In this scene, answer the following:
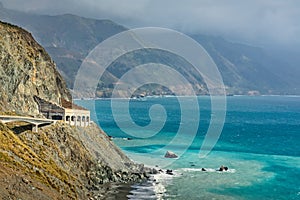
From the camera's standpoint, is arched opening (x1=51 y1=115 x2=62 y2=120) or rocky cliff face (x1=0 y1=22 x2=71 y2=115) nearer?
rocky cliff face (x1=0 y1=22 x2=71 y2=115)

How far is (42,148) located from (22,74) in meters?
23.0

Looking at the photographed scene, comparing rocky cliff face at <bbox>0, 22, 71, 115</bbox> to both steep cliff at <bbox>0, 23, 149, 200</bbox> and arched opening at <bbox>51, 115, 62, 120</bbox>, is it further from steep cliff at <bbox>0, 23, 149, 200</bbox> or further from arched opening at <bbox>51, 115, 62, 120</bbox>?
arched opening at <bbox>51, 115, 62, 120</bbox>

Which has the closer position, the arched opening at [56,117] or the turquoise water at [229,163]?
the turquoise water at [229,163]

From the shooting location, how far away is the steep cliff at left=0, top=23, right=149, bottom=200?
190 feet

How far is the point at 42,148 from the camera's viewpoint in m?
74.5

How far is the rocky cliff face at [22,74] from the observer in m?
86.4

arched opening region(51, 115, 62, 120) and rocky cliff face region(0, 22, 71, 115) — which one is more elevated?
rocky cliff face region(0, 22, 71, 115)

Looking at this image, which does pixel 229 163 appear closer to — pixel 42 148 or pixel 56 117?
pixel 56 117

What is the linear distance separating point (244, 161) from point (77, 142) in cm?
5032

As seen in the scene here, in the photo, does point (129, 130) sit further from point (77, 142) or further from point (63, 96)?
point (77, 142)

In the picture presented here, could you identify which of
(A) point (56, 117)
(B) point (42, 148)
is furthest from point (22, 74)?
(B) point (42, 148)

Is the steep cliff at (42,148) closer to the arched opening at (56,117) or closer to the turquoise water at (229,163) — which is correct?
the arched opening at (56,117)

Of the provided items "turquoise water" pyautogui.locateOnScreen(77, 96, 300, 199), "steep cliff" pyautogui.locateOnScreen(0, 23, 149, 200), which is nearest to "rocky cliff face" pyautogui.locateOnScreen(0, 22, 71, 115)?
"steep cliff" pyautogui.locateOnScreen(0, 23, 149, 200)

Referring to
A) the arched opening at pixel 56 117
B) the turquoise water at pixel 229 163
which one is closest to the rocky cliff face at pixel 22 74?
the arched opening at pixel 56 117
